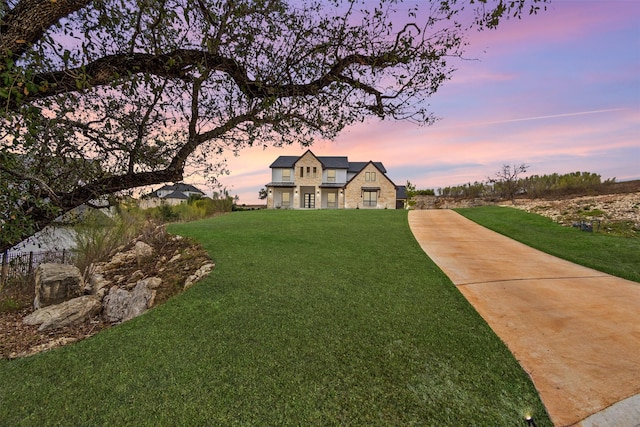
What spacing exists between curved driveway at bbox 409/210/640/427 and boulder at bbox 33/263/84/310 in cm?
903

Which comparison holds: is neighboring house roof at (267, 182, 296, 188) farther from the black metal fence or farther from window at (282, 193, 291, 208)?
the black metal fence

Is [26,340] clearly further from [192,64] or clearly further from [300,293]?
[192,64]

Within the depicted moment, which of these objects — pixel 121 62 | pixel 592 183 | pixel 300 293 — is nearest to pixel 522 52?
pixel 300 293

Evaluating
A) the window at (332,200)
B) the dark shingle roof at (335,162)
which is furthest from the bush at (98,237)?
the dark shingle roof at (335,162)

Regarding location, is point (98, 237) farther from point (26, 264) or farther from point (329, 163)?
point (329, 163)

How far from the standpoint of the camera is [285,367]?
330 cm

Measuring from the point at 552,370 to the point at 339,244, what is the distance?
706cm

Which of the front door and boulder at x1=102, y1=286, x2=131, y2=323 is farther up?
the front door

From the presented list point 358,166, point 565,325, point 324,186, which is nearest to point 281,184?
point 324,186

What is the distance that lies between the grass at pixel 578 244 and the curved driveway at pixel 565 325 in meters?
0.69

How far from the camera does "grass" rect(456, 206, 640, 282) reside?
763cm

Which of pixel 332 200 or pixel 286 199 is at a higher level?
pixel 286 199

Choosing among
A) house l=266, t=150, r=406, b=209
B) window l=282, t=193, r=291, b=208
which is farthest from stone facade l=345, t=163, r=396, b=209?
window l=282, t=193, r=291, b=208

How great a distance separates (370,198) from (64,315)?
29828mm
